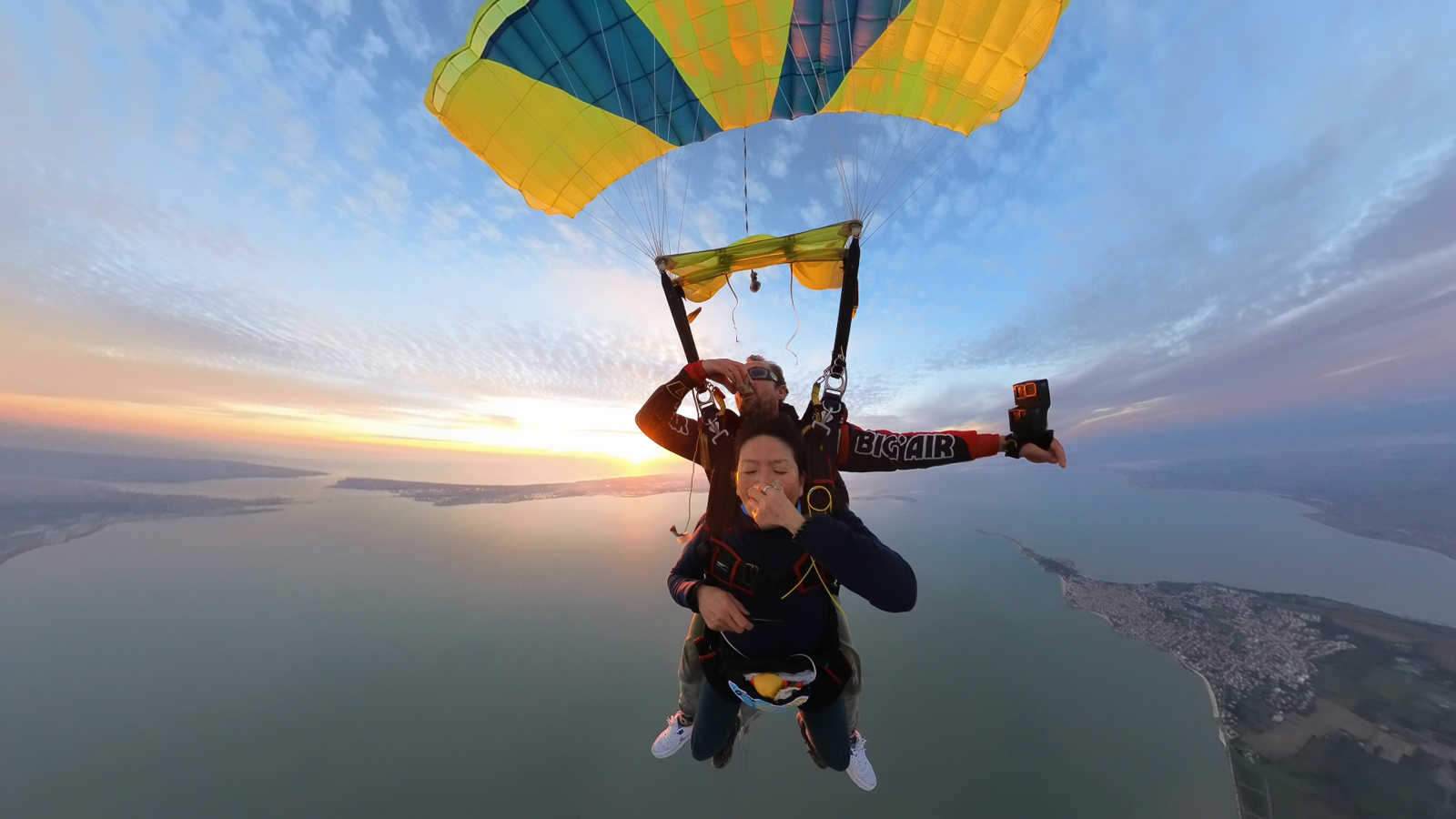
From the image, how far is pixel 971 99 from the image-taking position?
4387 mm

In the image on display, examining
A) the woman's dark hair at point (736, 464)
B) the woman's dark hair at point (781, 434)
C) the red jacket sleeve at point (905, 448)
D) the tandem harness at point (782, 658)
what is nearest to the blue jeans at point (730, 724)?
the tandem harness at point (782, 658)

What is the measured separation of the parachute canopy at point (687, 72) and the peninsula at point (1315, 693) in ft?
151

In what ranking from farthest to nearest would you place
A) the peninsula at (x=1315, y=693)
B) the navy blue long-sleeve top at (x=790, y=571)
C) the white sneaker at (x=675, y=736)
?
the peninsula at (x=1315, y=693)
the white sneaker at (x=675, y=736)
the navy blue long-sleeve top at (x=790, y=571)

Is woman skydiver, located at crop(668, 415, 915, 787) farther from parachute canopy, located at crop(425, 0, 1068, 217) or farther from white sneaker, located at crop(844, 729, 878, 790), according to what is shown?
parachute canopy, located at crop(425, 0, 1068, 217)

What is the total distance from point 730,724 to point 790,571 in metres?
1.70

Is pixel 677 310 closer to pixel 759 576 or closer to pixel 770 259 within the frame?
pixel 770 259

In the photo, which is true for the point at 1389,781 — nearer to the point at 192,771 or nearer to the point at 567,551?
the point at 567,551

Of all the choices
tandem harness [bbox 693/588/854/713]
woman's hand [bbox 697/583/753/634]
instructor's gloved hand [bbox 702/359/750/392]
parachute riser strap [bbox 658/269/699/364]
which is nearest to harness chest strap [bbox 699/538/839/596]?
woman's hand [bbox 697/583/753/634]

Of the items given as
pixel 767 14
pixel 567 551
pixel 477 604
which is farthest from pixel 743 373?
pixel 567 551

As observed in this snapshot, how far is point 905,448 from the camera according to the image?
312 cm

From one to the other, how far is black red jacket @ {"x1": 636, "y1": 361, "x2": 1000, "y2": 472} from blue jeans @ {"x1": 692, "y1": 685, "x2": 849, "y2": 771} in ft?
5.84

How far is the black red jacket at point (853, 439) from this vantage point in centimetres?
297

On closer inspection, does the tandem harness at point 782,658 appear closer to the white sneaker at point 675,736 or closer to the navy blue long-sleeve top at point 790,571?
the navy blue long-sleeve top at point 790,571

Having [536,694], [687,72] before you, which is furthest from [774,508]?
[536,694]
